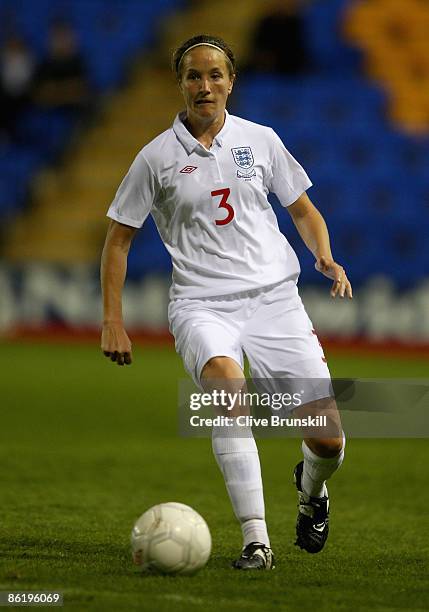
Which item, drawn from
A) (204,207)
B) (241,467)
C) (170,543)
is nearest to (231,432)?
(241,467)

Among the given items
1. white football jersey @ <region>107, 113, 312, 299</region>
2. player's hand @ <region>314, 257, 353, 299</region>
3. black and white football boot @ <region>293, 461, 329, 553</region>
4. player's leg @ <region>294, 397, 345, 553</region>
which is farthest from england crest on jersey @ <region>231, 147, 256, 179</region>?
black and white football boot @ <region>293, 461, 329, 553</region>

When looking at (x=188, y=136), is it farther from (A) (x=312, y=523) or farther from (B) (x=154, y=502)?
(B) (x=154, y=502)

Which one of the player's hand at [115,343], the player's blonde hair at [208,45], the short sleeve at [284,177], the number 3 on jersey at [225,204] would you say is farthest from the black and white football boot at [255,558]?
the player's blonde hair at [208,45]

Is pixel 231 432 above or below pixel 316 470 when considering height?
above

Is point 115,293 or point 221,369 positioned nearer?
point 221,369

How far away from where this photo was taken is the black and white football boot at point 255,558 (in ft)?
14.6

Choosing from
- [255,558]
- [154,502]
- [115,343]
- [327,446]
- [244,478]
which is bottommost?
[255,558]

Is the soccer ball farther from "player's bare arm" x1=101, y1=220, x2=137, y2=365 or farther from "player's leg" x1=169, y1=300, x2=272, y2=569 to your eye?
"player's bare arm" x1=101, y1=220, x2=137, y2=365

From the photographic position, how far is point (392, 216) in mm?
15805

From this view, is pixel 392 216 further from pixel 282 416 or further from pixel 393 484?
pixel 282 416

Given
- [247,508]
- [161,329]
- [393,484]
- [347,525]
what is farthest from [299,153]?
[247,508]

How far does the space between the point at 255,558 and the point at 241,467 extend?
1.07 feet

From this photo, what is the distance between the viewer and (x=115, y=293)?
471 centimetres

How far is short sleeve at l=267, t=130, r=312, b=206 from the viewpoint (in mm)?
4949
